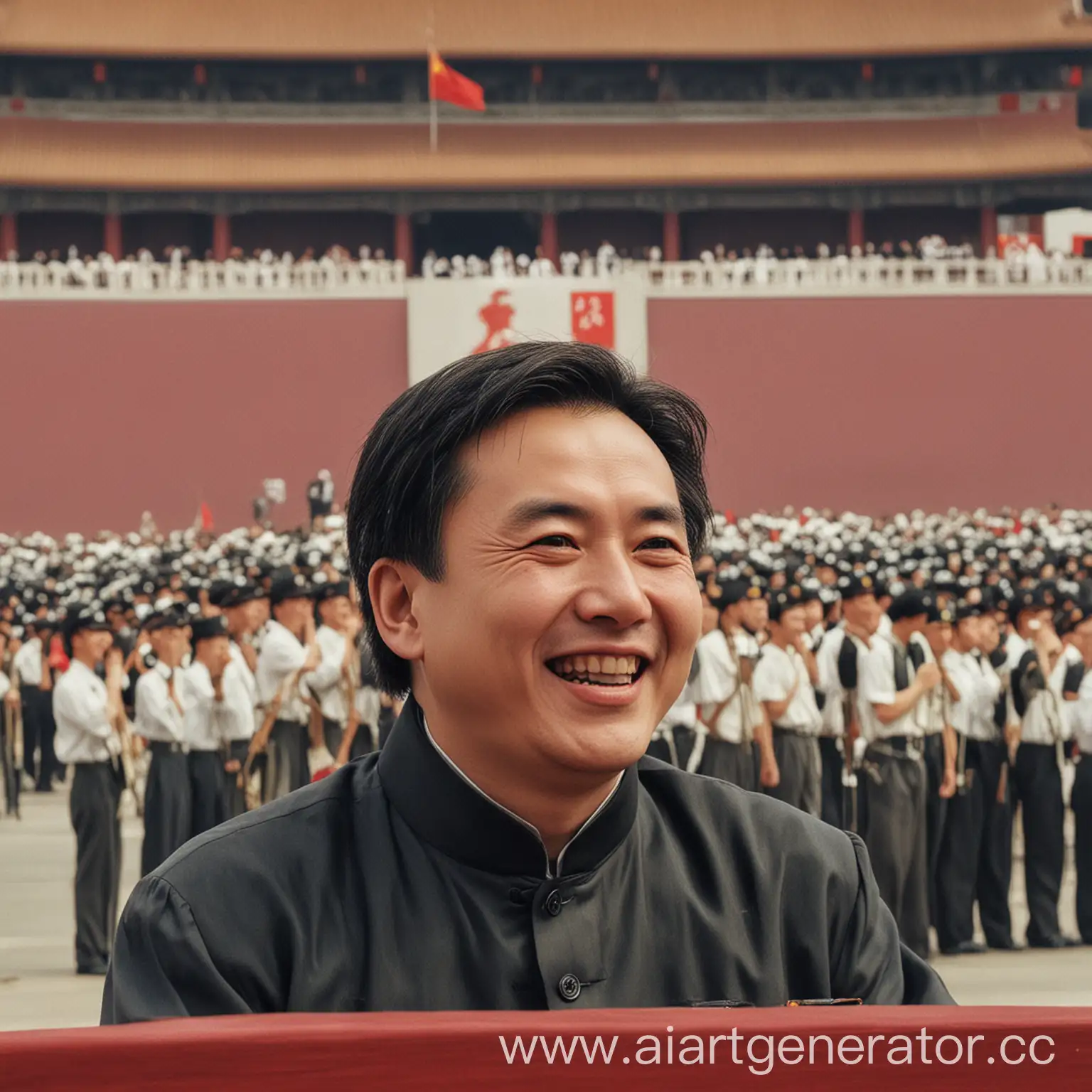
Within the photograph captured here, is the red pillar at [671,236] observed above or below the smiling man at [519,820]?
above

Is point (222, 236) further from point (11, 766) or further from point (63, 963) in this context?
point (63, 963)

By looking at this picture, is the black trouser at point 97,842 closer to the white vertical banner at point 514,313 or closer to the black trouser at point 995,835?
the black trouser at point 995,835

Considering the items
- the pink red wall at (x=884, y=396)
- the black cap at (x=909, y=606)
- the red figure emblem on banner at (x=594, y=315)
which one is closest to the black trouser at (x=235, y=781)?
the black cap at (x=909, y=606)

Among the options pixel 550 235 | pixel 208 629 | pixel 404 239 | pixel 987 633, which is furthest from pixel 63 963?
pixel 550 235

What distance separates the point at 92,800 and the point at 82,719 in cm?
27

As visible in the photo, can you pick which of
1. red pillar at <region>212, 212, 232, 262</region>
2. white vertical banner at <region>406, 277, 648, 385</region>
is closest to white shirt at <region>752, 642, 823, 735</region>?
white vertical banner at <region>406, 277, 648, 385</region>

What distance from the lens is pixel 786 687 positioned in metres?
6.24

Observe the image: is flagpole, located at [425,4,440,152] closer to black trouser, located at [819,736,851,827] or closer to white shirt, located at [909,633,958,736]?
black trouser, located at [819,736,851,827]

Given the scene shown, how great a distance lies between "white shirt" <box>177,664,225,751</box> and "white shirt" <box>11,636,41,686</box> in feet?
10.0

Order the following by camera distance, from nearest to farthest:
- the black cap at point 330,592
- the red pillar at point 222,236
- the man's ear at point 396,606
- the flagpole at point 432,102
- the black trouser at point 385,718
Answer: the man's ear at point 396,606
the black trouser at point 385,718
the black cap at point 330,592
the flagpole at point 432,102
the red pillar at point 222,236

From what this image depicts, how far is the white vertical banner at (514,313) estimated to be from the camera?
57.3 ft

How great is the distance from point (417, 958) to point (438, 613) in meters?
0.23

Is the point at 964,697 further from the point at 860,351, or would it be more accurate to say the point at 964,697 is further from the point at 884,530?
the point at 860,351

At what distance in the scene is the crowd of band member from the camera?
5.86m
